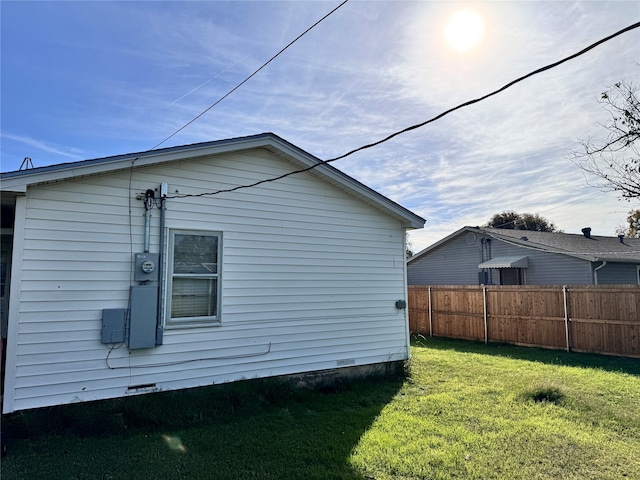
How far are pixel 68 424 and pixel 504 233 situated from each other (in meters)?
18.5

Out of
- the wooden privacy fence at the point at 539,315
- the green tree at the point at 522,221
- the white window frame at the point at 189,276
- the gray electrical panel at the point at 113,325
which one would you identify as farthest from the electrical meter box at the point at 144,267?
the green tree at the point at 522,221

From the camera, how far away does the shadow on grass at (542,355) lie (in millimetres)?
8602

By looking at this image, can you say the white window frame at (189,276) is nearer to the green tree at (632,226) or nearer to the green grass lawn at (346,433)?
the green grass lawn at (346,433)

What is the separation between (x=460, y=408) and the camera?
5730 mm

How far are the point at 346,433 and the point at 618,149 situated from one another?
700 centimetres

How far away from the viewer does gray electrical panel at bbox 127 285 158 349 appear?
526cm

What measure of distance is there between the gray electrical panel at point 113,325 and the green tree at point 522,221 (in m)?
40.8

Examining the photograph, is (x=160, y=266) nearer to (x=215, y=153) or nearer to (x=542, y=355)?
(x=215, y=153)

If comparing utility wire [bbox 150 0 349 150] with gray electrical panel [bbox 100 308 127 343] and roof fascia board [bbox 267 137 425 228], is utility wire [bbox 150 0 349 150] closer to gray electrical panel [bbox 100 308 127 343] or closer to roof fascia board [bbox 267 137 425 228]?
roof fascia board [bbox 267 137 425 228]

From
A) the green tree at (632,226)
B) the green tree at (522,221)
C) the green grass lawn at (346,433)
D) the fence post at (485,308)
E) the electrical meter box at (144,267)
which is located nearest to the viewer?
the green grass lawn at (346,433)

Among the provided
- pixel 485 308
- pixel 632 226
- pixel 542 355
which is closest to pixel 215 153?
pixel 542 355

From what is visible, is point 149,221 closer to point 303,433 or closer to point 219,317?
point 219,317

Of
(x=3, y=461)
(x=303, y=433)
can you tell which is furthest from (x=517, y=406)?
(x=3, y=461)

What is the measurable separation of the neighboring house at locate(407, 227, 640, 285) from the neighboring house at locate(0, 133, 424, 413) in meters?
10.7
